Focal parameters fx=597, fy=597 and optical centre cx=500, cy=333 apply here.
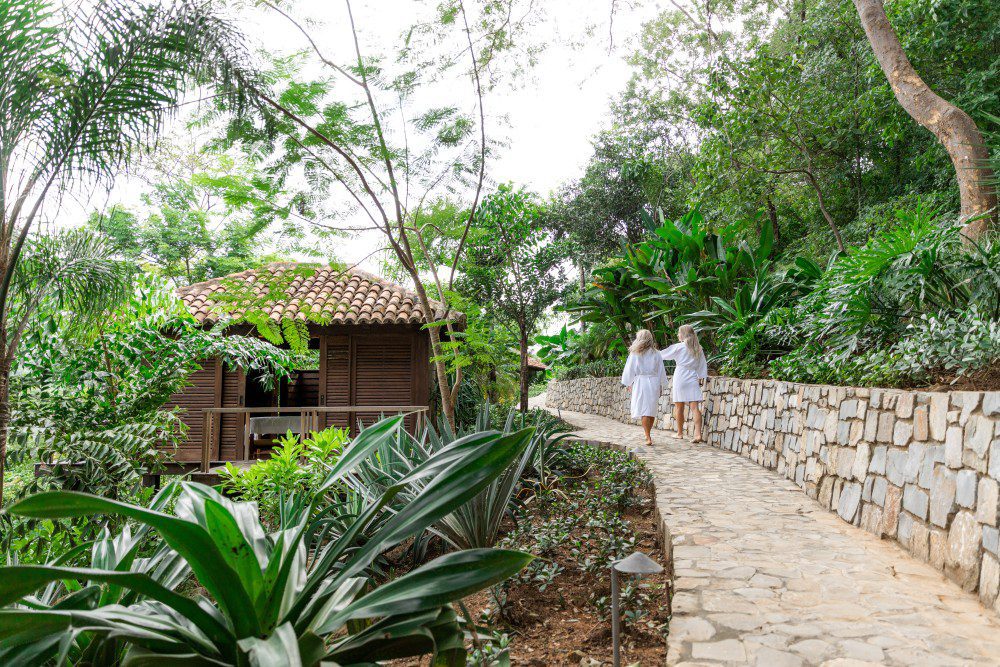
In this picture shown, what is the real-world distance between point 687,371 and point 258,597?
6772 mm

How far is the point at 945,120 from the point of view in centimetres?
609

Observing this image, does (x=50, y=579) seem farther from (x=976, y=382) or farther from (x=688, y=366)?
(x=688, y=366)

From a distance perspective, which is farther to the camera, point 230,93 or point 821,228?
point 821,228

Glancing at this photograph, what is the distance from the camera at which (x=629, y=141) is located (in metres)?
18.8

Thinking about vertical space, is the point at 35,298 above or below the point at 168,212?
below

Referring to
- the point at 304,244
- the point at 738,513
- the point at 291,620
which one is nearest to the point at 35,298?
the point at 304,244

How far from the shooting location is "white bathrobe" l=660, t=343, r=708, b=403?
773cm

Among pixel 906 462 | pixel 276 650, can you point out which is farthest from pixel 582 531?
pixel 276 650

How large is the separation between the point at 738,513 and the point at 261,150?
5.05 m

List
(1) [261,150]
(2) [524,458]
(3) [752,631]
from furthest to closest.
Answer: (1) [261,150]
(2) [524,458]
(3) [752,631]

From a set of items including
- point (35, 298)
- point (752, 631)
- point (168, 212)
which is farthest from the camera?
point (168, 212)

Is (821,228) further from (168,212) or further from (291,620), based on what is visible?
(168,212)

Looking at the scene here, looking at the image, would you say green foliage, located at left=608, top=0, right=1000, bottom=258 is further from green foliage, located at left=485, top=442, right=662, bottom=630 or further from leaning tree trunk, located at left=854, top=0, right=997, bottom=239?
green foliage, located at left=485, top=442, right=662, bottom=630

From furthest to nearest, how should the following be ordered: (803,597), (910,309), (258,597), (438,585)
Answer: (910,309) < (803,597) < (258,597) < (438,585)
